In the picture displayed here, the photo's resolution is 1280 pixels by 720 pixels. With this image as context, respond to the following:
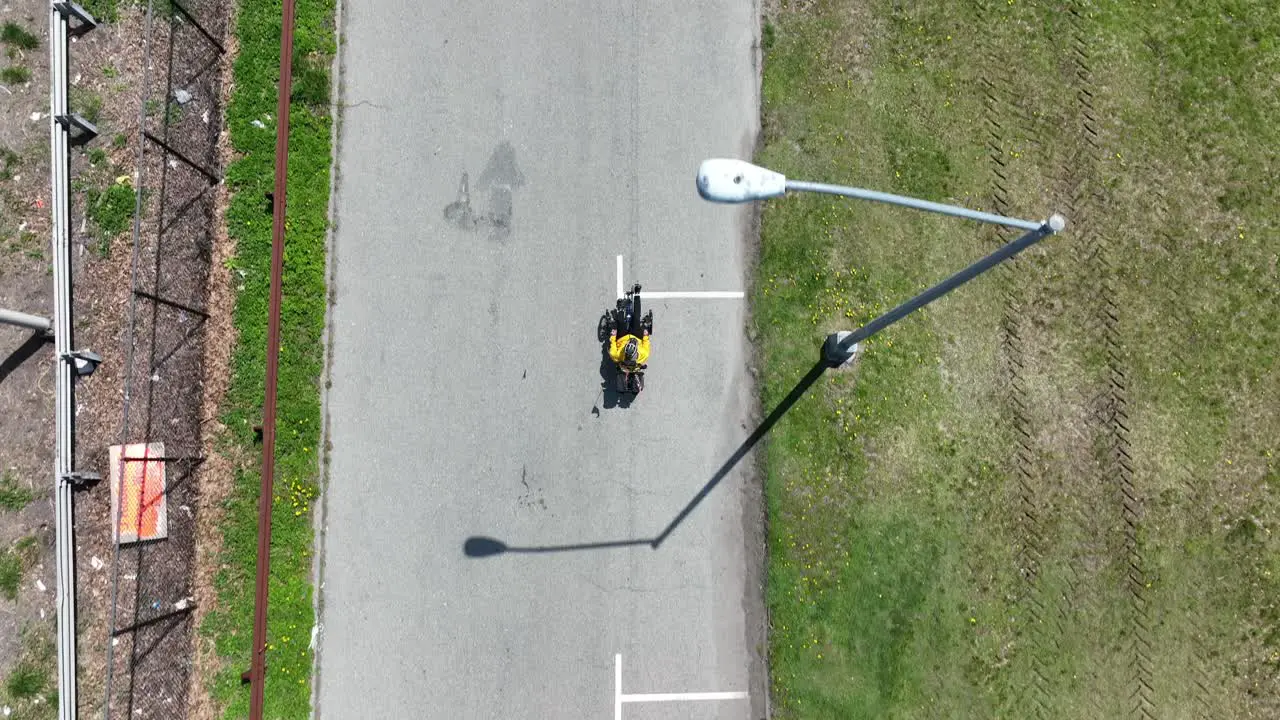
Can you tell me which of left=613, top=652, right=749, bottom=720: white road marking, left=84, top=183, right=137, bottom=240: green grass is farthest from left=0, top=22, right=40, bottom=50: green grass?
left=613, top=652, right=749, bottom=720: white road marking

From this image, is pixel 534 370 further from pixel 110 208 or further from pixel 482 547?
pixel 110 208

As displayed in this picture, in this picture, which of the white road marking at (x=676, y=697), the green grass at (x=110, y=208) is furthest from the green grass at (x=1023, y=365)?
the green grass at (x=110, y=208)

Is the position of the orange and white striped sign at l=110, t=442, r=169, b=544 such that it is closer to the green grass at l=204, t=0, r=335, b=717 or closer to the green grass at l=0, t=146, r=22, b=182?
the green grass at l=204, t=0, r=335, b=717

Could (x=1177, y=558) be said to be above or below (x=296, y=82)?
below

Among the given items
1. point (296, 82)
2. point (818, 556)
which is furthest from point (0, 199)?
point (818, 556)

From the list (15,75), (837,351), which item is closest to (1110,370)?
(837,351)

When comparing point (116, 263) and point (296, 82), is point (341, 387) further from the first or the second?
point (296, 82)

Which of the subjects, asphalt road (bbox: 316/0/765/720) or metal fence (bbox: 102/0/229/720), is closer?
metal fence (bbox: 102/0/229/720)
